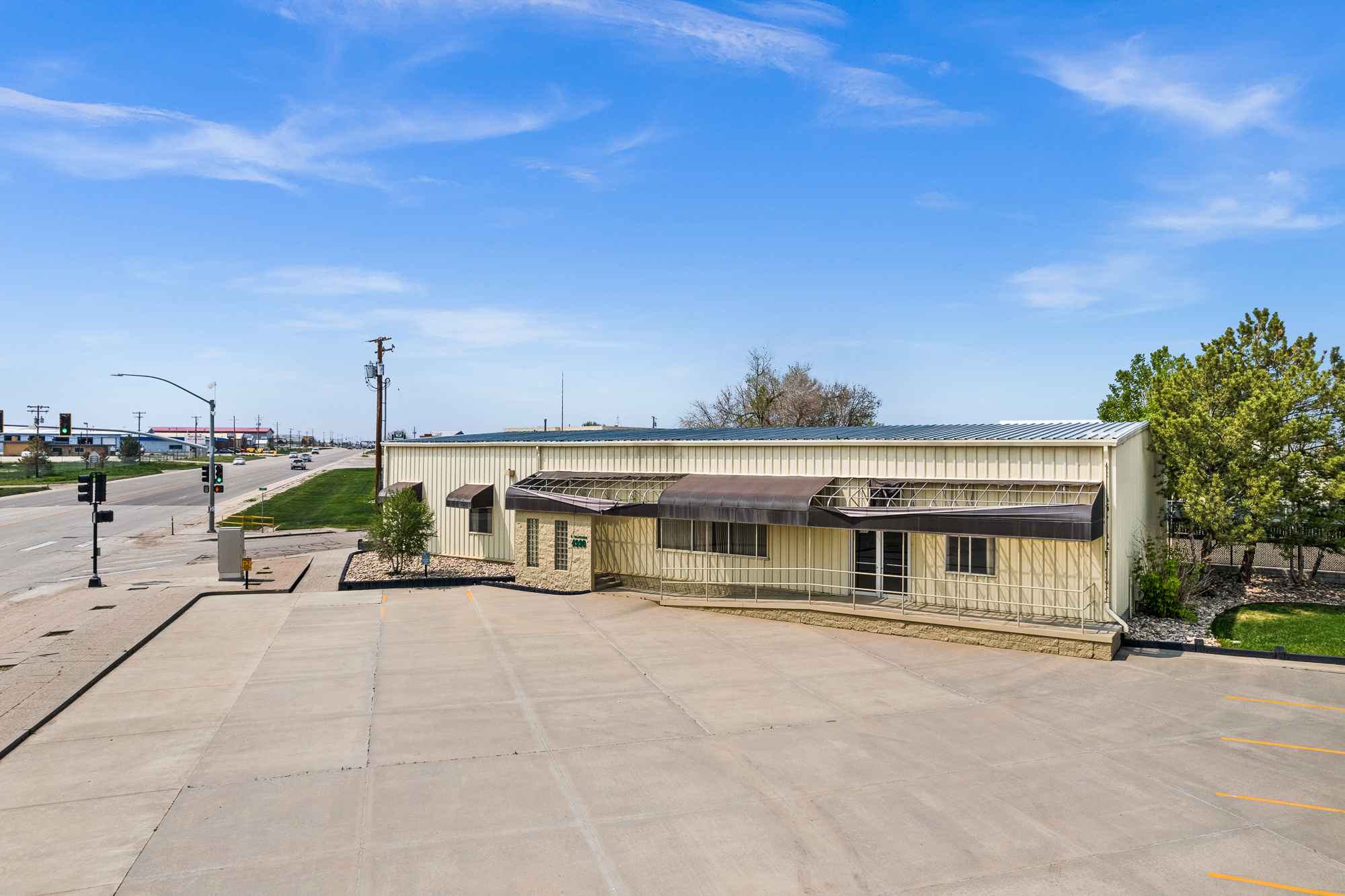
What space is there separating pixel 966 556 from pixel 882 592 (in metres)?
2.23

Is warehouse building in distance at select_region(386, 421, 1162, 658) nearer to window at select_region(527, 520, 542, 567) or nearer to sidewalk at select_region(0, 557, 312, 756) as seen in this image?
window at select_region(527, 520, 542, 567)

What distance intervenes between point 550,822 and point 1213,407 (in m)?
23.5

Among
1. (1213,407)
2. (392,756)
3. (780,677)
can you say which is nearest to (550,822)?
(392,756)

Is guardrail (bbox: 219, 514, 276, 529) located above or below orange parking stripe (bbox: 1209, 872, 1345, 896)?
above

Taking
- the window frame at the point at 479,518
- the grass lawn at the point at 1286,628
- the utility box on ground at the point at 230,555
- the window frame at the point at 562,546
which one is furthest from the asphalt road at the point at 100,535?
the grass lawn at the point at 1286,628

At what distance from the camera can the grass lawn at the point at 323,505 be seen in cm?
4206

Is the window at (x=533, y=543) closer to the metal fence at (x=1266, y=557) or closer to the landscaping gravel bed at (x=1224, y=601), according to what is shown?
the landscaping gravel bed at (x=1224, y=601)

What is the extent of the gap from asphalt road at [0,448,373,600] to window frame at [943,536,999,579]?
83.5 feet

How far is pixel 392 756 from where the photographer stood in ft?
32.7

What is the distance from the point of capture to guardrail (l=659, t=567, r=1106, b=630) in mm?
16422

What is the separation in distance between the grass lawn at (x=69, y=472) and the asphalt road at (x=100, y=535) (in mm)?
6091

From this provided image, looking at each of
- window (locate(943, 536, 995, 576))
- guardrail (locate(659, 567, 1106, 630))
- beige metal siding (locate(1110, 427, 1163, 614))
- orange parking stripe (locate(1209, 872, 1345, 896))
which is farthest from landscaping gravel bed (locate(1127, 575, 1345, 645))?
orange parking stripe (locate(1209, 872, 1345, 896))

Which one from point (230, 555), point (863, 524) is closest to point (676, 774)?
point (863, 524)

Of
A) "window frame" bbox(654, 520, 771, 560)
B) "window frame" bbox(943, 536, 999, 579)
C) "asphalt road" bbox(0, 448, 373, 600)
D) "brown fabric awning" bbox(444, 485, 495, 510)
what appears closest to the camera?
"window frame" bbox(943, 536, 999, 579)
